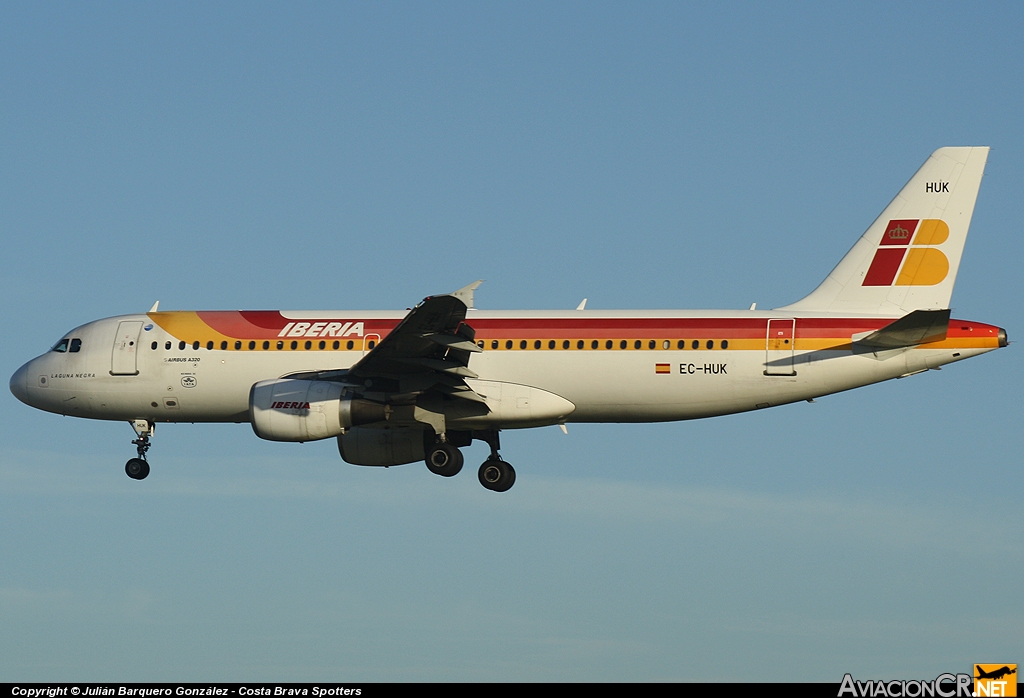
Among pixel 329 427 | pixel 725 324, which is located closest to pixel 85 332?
pixel 329 427

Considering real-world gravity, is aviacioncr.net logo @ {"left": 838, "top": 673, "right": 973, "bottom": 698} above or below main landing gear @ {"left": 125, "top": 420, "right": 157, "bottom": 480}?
below

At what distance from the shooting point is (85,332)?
4469 centimetres

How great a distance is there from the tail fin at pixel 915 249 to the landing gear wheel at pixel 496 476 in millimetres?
9588

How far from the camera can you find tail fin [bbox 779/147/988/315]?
41000 mm

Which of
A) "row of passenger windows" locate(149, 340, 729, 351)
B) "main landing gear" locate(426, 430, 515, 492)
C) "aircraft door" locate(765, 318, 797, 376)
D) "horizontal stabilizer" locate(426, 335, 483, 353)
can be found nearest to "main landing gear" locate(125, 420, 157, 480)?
"row of passenger windows" locate(149, 340, 729, 351)

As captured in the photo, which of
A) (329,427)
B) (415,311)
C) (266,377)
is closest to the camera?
(415,311)

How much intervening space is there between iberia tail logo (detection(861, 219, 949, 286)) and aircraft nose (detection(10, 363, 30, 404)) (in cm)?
2550

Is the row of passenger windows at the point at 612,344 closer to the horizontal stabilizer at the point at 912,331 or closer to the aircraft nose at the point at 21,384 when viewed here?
the horizontal stabilizer at the point at 912,331

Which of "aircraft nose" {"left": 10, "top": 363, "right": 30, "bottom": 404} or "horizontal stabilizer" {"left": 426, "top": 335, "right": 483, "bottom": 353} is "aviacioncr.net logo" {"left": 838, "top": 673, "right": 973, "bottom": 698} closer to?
"horizontal stabilizer" {"left": 426, "top": 335, "right": 483, "bottom": 353}

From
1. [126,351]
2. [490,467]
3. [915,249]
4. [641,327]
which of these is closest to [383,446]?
[490,467]

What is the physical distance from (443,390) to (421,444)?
13.0 feet

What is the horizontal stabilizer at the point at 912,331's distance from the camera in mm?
38000

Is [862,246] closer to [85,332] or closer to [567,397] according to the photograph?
[567,397]

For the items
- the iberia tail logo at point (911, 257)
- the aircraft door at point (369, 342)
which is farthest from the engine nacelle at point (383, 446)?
the iberia tail logo at point (911, 257)
